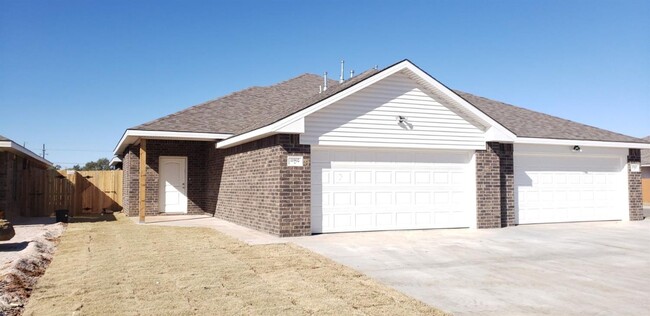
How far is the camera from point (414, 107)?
44.4ft

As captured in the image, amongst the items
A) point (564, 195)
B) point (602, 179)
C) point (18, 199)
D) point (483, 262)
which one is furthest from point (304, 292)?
point (18, 199)

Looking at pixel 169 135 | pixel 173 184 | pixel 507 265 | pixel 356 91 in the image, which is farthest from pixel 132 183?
pixel 507 265

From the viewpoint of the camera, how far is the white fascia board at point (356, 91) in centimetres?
1182

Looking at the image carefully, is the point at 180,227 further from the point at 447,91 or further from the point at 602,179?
the point at 602,179

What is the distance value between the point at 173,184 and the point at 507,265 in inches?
561

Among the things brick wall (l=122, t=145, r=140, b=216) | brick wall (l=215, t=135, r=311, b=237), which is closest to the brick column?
brick wall (l=215, t=135, r=311, b=237)

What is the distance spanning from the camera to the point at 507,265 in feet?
28.0

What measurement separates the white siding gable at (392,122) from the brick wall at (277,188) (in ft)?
2.19

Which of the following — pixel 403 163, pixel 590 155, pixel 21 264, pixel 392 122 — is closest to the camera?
pixel 21 264

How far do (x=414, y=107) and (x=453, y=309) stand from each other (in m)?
8.49

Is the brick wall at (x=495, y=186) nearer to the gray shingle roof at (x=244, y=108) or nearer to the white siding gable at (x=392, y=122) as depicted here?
the white siding gable at (x=392, y=122)

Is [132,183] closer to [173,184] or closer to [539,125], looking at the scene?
[173,184]

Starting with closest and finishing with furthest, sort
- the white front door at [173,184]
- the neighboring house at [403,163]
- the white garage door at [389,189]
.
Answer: the neighboring house at [403,163]
the white garage door at [389,189]
the white front door at [173,184]

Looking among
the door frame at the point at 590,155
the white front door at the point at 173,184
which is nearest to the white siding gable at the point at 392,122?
the door frame at the point at 590,155
